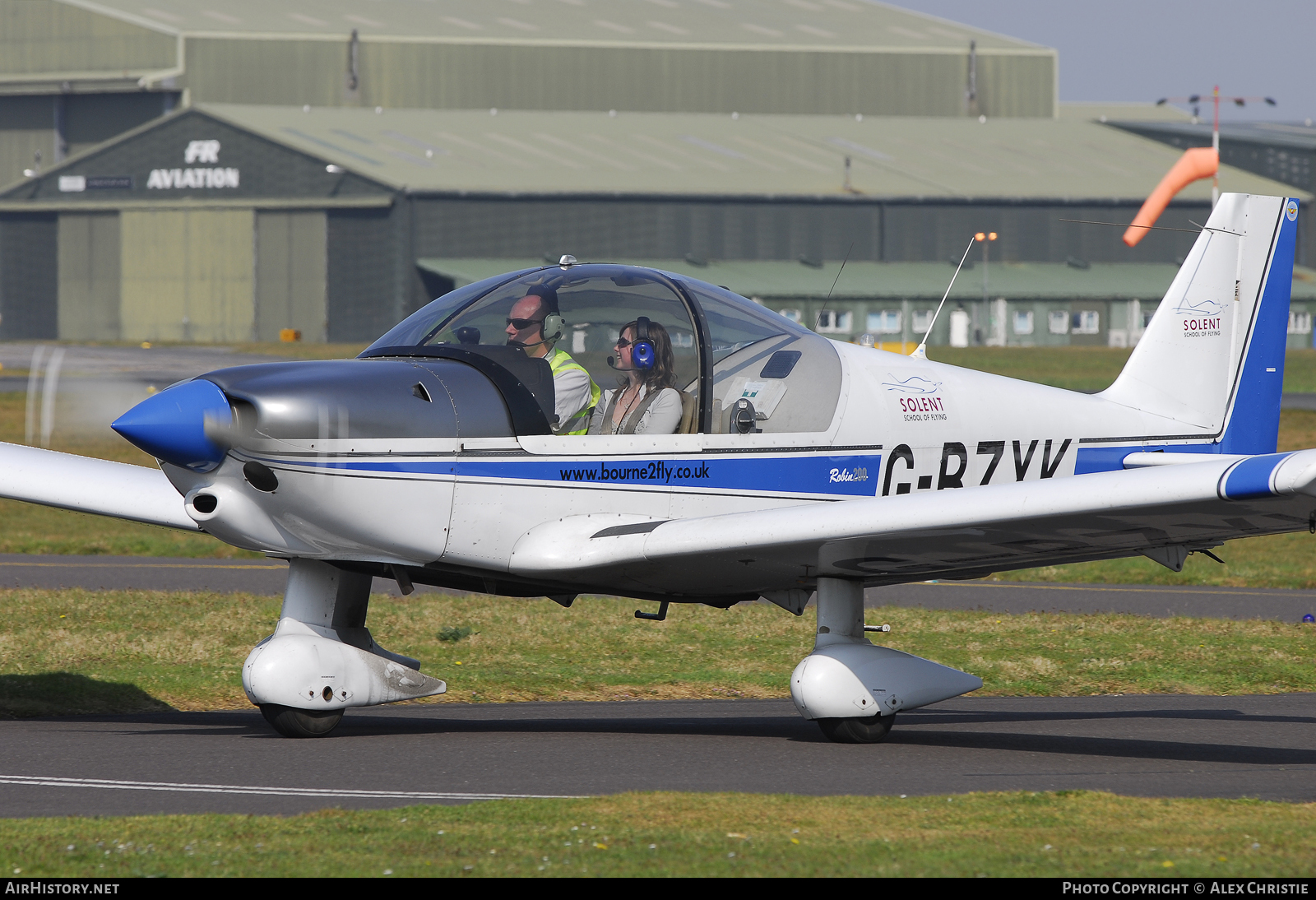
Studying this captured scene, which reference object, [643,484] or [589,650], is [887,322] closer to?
[589,650]

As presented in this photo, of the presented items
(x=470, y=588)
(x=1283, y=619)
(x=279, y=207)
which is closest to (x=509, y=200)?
(x=279, y=207)

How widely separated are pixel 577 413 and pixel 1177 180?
6048 cm

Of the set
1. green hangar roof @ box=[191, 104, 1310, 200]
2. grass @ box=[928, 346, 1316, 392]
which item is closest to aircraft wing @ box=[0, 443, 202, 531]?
grass @ box=[928, 346, 1316, 392]

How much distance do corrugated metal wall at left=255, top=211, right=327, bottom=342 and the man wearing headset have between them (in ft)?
201

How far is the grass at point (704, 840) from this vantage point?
6008 millimetres

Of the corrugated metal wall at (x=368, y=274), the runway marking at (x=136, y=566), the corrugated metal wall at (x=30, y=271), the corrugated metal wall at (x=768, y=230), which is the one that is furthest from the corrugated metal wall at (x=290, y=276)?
the runway marking at (x=136, y=566)

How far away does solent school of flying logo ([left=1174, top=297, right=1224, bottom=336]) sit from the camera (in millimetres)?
11688

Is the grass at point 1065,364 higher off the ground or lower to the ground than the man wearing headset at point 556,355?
lower

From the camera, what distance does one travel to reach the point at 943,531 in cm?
852

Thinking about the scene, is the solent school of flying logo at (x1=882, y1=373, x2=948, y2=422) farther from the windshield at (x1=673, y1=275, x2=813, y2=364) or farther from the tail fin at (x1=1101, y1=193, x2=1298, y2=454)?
the tail fin at (x1=1101, y1=193, x2=1298, y2=454)

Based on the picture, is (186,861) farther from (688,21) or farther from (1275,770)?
(688,21)

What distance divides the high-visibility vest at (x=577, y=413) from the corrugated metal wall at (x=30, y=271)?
68.0 m

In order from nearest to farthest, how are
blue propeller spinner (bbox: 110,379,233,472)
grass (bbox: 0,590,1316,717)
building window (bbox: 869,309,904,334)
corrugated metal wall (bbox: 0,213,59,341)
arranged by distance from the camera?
blue propeller spinner (bbox: 110,379,233,472) < grass (bbox: 0,590,1316,717) < building window (bbox: 869,309,904,334) < corrugated metal wall (bbox: 0,213,59,341)

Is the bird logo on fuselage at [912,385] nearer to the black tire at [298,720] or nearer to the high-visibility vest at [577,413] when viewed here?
the high-visibility vest at [577,413]
